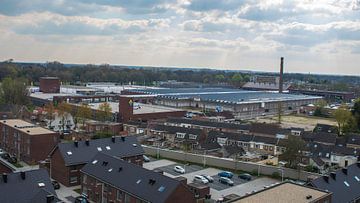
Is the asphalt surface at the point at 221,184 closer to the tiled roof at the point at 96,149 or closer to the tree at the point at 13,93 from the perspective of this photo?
the tiled roof at the point at 96,149

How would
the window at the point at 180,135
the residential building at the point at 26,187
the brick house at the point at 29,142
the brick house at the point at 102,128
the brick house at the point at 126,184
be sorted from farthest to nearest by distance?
the brick house at the point at 102,128, the window at the point at 180,135, the brick house at the point at 29,142, the brick house at the point at 126,184, the residential building at the point at 26,187

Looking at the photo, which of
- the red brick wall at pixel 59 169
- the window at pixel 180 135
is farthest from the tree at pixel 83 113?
the red brick wall at pixel 59 169

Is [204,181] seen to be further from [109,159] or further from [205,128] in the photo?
[205,128]

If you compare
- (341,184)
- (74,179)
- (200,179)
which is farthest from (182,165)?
(341,184)

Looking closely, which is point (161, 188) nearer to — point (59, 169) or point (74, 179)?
point (74, 179)

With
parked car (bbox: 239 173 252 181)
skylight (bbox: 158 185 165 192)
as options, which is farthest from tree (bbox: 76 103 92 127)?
skylight (bbox: 158 185 165 192)

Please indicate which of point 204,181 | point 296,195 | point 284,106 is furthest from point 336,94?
point 296,195
